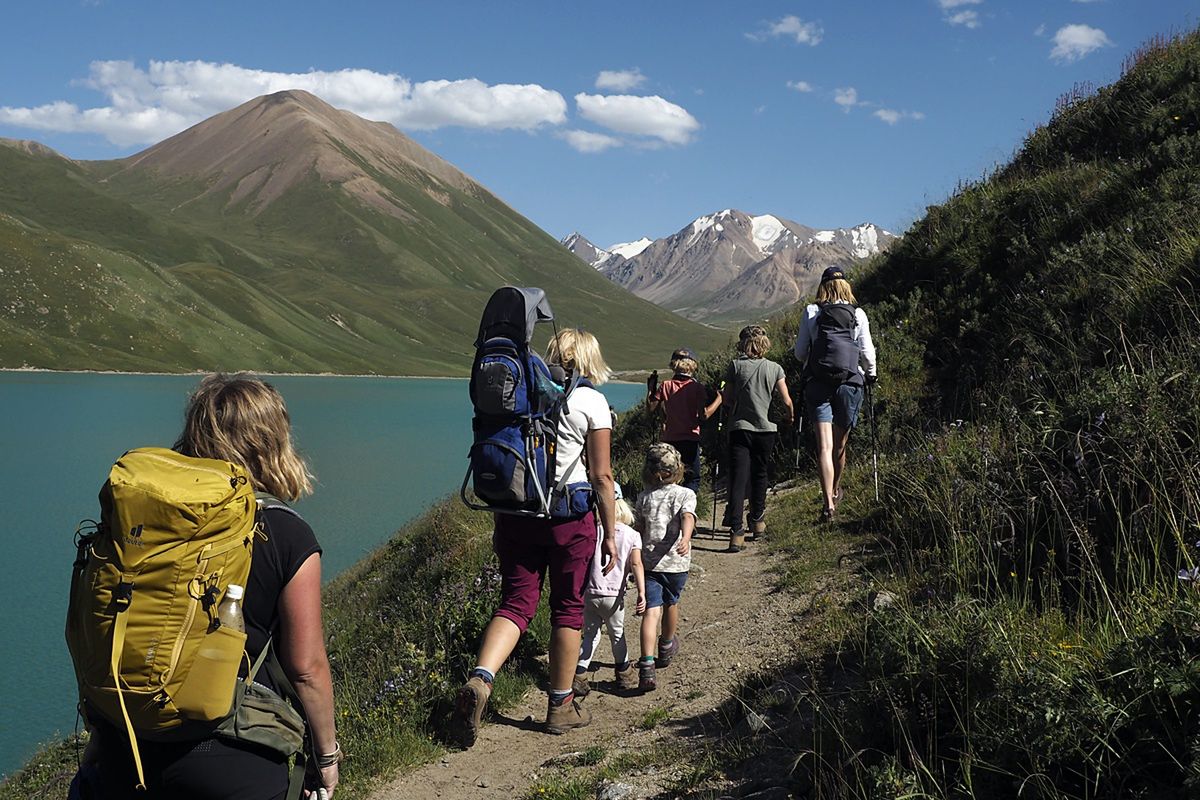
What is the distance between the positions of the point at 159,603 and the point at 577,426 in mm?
2988

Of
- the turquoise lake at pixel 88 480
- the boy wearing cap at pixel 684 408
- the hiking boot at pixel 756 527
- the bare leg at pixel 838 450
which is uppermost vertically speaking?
the boy wearing cap at pixel 684 408

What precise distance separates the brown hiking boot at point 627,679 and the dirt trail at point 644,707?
0.22ft

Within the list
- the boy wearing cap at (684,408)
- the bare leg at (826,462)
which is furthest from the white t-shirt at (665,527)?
the boy wearing cap at (684,408)

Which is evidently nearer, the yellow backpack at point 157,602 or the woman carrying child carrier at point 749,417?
the yellow backpack at point 157,602

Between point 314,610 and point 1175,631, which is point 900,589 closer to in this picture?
point 1175,631

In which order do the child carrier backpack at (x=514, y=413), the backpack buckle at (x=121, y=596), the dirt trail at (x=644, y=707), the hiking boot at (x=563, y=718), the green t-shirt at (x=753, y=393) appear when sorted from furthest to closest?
the green t-shirt at (x=753, y=393) → the hiking boot at (x=563, y=718) → the dirt trail at (x=644, y=707) → the child carrier backpack at (x=514, y=413) → the backpack buckle at (x=121, y=596)

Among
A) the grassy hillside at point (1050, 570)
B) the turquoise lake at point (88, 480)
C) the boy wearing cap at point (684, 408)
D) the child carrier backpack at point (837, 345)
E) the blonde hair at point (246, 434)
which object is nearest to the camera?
the grassy hillside at point (1050, 570)

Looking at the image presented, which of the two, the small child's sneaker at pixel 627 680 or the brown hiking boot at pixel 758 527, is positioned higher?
the brown hiking boot at pixel 758 527

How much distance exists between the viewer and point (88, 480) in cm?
3456

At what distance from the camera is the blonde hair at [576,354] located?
210 inches

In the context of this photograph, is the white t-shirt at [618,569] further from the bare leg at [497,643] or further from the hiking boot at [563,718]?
the bare leg at [497,643]

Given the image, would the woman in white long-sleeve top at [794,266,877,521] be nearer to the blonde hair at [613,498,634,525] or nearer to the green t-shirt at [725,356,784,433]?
the green t-shirt at [725,356,784,433]

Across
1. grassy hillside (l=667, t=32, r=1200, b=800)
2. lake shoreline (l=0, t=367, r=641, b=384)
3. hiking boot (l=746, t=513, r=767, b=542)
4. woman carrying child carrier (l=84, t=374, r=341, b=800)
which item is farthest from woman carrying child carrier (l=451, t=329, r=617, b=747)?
lake shoreline (l=0, t=367, r=641, b=384)

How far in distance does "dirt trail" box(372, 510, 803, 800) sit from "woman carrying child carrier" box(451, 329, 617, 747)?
28 cm
